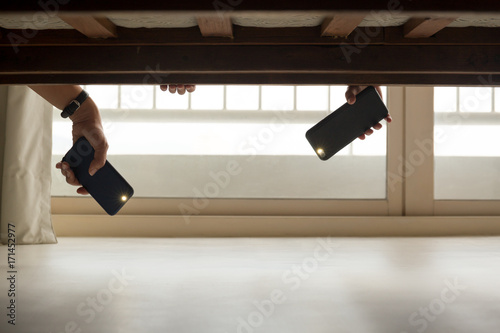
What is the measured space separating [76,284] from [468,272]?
1.00m

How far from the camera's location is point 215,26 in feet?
2.01

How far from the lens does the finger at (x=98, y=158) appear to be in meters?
1.01

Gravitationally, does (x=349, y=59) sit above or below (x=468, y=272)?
above

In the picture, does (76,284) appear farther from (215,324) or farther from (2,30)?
(2,30)

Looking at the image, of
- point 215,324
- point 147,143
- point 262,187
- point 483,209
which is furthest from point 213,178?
point 215,324

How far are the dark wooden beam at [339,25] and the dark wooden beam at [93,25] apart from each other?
30 centimetres

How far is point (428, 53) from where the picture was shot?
0.70m

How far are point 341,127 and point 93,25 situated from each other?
631mm

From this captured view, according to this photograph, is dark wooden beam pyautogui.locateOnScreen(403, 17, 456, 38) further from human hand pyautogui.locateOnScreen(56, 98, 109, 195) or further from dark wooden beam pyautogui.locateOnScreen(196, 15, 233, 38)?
human hand pyautogui.locateOnScreen(56, 98, 109, 195)
